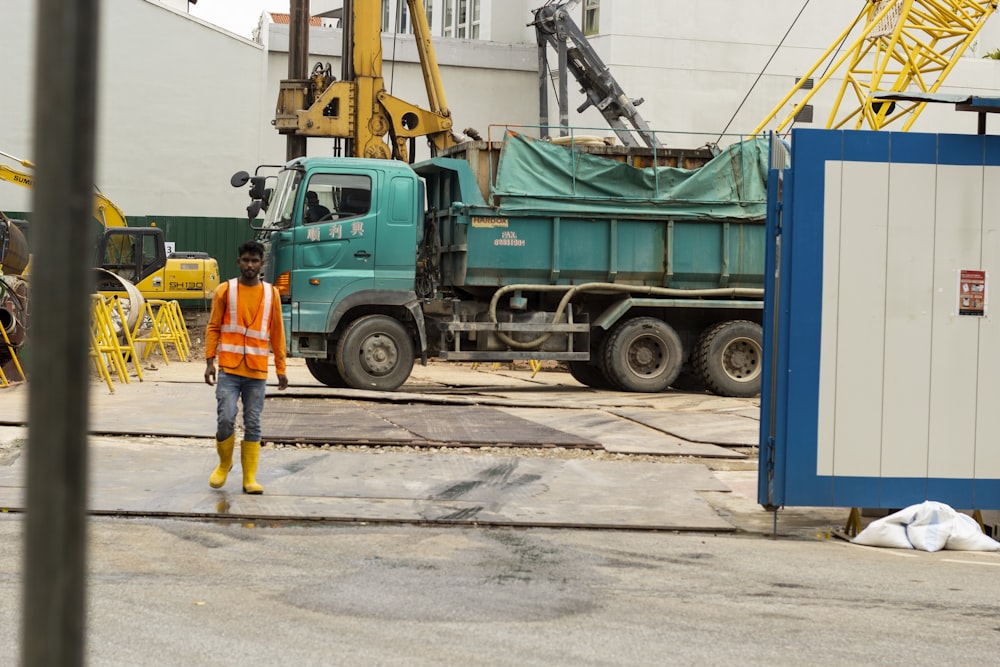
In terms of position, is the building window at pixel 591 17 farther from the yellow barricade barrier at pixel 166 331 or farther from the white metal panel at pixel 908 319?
the white metal panel at pixel 908 319

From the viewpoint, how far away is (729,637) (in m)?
5.65

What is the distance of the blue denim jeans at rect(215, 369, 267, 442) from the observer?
30.1ft

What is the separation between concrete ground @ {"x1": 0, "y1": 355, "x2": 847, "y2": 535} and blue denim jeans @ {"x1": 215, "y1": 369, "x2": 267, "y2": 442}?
43 centimetres

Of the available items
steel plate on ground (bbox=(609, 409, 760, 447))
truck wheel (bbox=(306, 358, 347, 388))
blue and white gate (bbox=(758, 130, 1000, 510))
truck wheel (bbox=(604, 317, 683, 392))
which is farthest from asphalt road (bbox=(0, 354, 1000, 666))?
truck wheel (bbox=(604, 317, 683, 392))

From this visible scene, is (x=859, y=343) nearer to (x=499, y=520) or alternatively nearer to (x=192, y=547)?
(x=499, y=520)

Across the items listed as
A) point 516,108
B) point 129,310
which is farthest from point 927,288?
point 516,108

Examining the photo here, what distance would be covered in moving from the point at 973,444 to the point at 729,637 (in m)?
3.38

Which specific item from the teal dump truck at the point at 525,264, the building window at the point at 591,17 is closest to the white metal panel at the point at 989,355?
the teal dump truck at the point at 525,264

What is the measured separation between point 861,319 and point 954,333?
22.7 inches

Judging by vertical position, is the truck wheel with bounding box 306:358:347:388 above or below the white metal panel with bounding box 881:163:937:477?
below

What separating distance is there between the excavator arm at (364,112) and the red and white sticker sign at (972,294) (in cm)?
1487

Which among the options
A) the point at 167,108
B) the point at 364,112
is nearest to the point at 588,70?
the point at 364,112

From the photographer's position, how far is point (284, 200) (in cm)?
1788

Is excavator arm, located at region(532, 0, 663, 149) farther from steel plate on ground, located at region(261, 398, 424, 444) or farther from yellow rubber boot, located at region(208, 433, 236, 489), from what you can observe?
yellow rubber boot, located at region(208, 433, 236, 489)
